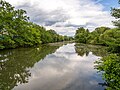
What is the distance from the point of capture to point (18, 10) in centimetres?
5347

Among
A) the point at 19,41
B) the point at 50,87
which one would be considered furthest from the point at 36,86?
the point at 19,41

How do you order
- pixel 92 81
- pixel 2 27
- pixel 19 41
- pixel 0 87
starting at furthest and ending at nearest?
pixel 19 41 → pixel 2 27 → pixel 92 81 → pixel 0 87

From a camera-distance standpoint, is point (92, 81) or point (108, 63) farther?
point (92, 81)

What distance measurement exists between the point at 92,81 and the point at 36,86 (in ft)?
15.4

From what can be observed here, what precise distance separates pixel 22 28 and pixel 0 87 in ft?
132

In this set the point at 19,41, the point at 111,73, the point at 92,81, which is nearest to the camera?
the point at 111,73

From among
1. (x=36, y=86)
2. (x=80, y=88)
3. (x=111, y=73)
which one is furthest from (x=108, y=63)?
Answer: (x=36, y=86)

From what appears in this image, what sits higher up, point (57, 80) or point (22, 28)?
point (22, 28)

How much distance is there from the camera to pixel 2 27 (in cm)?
4303

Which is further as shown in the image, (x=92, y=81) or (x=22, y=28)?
(x=22, y=28)

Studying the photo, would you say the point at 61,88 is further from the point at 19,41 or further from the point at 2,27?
the point at 19,41

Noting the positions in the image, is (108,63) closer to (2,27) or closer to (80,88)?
(80,88)

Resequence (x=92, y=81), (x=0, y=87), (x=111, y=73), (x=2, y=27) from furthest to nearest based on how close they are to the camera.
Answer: (x=2, y=27) → (x=92, y=81) → (x=0, y=87) → (x=111, y=73)

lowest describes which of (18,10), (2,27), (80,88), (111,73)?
(80,88)
